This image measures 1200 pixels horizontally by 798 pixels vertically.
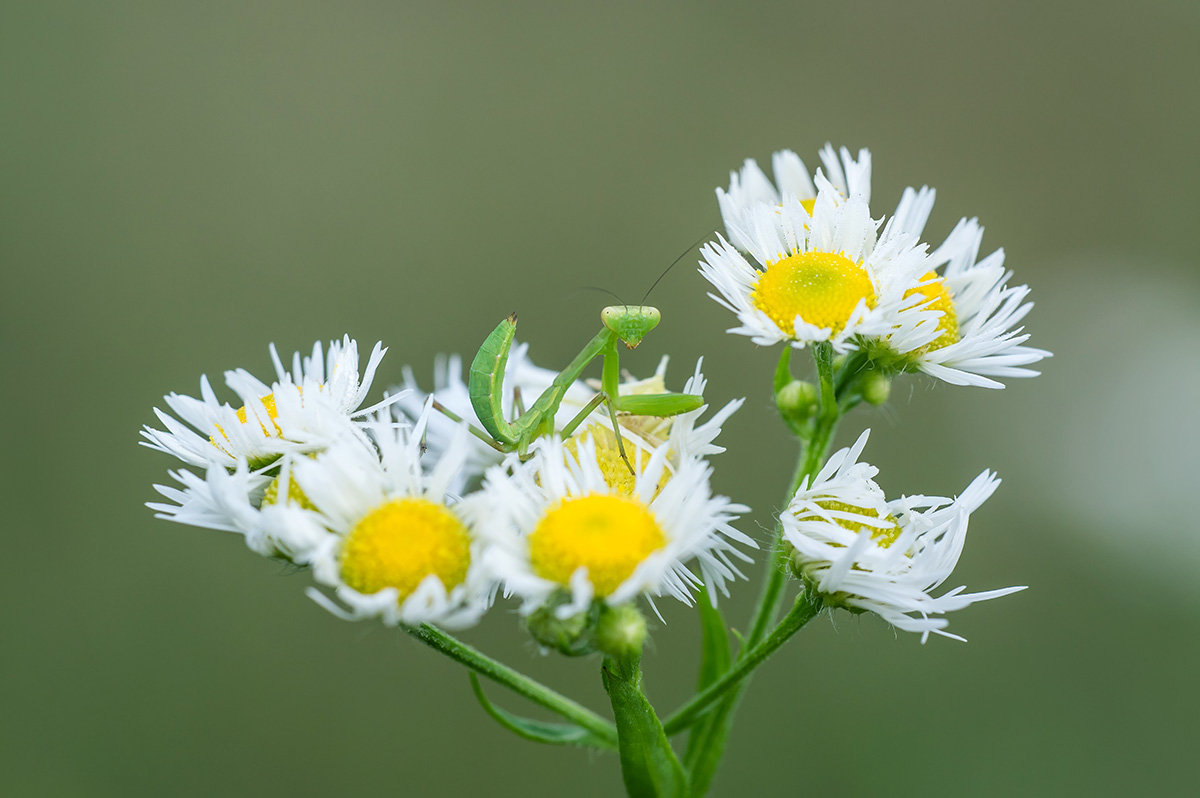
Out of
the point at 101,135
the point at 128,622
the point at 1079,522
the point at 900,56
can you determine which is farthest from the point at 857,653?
the point at 101,135

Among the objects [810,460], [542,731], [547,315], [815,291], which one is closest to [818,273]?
[815,291]

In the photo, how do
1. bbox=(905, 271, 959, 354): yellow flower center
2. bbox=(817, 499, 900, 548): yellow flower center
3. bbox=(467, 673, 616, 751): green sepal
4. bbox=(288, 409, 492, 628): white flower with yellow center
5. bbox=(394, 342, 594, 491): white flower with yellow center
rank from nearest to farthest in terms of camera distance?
bbox=(288, 409, 492, 628): white flower with yellow center < bbox=(817, 499, 900, 548): yellow flower center < bbox=(467, 673, 616, 751): green sepal < bbox=(905, 271, 959, 354): yellow flower center < bbox=(394, 342, 594, 491): white flower with yellow center

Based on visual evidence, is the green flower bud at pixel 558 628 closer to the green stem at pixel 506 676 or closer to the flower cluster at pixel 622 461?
the flower cluster at pixel 622 461

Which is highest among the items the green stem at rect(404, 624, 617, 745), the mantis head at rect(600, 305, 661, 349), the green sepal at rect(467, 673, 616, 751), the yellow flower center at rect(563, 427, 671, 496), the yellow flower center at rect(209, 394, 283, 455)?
the mantis head at rect(600, 305, 661, 349)

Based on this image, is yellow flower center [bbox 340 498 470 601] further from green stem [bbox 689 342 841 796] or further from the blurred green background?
the blurred green background

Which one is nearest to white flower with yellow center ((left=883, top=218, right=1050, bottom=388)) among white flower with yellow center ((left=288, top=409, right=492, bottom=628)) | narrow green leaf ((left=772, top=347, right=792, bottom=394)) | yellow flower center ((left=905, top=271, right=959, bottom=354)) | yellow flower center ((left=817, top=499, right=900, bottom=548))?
yellow flower center ((left=905, top=271, right=959, bottom=354))

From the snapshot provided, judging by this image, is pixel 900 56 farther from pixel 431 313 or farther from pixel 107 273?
pixel 107 273
